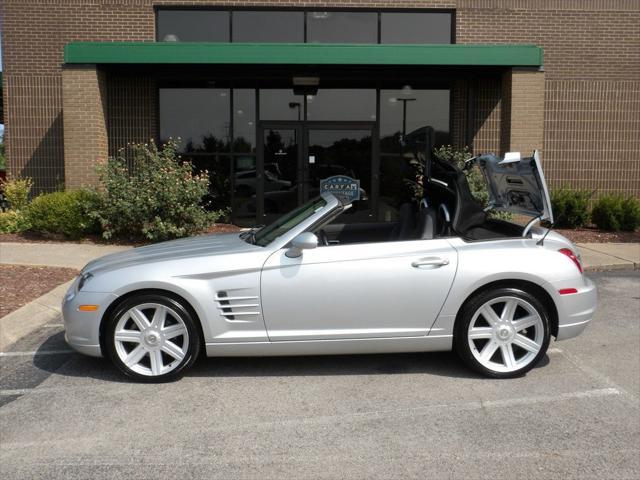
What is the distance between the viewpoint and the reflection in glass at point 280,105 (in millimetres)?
14180

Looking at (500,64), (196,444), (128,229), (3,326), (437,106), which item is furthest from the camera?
(437,106)

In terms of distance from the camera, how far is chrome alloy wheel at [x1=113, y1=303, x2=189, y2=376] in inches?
179

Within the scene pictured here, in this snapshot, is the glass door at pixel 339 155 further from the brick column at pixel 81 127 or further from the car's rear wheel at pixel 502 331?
the car's rear wheel at pixel 502 331

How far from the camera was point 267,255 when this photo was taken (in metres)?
4.62

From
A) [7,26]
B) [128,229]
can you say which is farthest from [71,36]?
[128,229]

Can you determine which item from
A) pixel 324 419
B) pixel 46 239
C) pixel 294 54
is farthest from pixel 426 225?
pixel 46 239

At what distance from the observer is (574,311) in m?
4.76

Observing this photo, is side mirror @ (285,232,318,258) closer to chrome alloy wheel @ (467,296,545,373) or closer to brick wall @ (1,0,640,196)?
chrome alloy wheel @ (467,296,545,373)

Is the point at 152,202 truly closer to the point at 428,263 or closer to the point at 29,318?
the point at 29,318

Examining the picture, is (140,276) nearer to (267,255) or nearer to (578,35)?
(267,255)

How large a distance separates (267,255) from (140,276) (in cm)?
93

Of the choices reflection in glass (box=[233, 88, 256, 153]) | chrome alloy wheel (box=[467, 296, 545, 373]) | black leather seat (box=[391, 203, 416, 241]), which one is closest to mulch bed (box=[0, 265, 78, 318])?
black leather seat (box=[391, 203, 416, 241])

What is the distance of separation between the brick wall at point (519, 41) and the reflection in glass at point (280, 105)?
1937 mm

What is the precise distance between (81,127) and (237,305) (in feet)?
30.0
